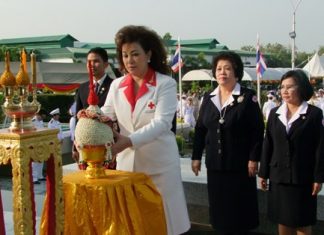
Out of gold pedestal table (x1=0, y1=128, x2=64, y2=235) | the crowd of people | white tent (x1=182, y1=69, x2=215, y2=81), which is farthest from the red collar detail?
white tent (x1=182, y1=69, x2=215, y2=81)

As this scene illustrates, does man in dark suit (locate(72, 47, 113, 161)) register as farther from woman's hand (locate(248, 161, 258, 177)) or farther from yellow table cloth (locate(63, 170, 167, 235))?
woman's hand (locate(248, 161, 258, 177))

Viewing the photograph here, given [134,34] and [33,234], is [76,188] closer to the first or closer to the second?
[33,234]

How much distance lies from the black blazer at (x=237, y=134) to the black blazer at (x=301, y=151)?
0.50ft

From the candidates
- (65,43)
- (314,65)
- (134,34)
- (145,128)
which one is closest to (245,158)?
(145,128)

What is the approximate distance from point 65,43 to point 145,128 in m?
57.3

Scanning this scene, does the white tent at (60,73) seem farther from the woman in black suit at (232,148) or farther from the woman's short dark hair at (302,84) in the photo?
the woman's short dark hair at (302,84)

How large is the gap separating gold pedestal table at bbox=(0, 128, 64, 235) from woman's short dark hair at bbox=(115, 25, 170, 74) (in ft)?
2.25

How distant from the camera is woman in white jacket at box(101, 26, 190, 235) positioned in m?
2.58

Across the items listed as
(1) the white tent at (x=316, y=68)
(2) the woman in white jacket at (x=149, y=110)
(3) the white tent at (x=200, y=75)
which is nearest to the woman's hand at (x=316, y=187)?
(2) the woman in white jacket at (x=149, y=110)

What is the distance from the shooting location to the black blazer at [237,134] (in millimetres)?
3004

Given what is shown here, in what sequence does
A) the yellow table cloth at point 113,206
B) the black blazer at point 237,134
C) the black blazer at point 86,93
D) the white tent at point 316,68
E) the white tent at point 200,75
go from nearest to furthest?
the yellow table cloth at point 113,206
the black blazer at point 237,134
the black blazer at point 86,93
the white tent at point 316,68
the white tent at point 200,75

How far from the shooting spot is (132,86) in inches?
105

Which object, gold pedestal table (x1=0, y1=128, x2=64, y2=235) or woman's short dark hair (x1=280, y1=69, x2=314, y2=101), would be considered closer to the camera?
gold pedestal table (x1=0, y1=128, x2=64, y2=235)

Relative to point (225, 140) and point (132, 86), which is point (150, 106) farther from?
point (225, 140)
